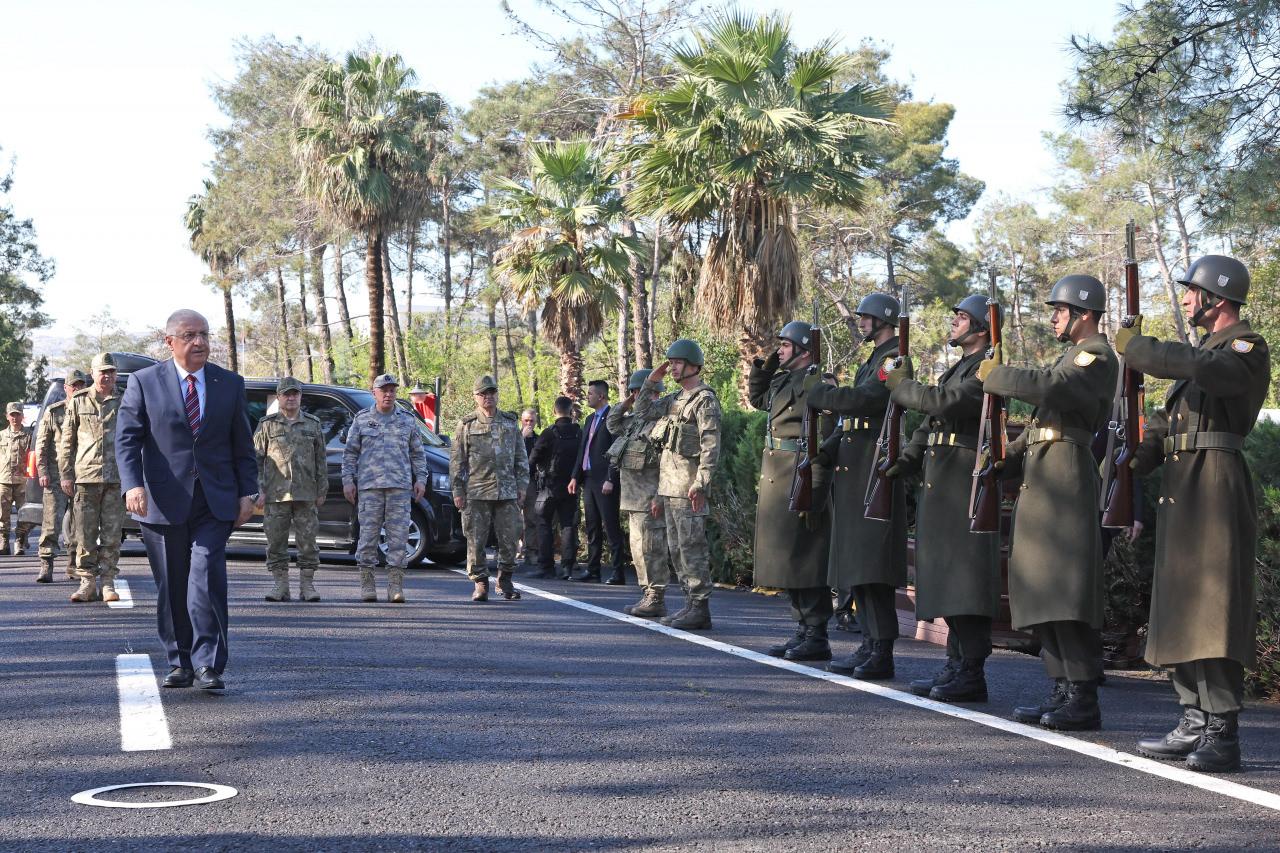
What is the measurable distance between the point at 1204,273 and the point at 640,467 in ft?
21.1

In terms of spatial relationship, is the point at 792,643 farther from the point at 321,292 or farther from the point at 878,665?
the point at 321,292

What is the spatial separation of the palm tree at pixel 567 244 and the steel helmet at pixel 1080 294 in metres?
18.8

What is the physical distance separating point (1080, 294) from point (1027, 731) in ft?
6.49

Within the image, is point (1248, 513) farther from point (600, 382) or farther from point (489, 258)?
point (489, 258)

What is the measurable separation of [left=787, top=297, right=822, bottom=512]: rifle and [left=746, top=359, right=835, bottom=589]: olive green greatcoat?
0.03 metres

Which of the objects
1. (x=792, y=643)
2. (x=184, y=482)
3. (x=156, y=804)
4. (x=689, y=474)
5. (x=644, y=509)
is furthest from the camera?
(x=644, y=509)

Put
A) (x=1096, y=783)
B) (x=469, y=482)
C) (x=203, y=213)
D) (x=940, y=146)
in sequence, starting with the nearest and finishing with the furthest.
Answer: (x=1096, y=783)
(x=469, y=482)
(x=940, y=146)
(x=203, y=213)

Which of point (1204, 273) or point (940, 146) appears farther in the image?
point (940, 146)

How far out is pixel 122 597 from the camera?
1245 centimetres

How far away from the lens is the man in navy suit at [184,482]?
7.67m

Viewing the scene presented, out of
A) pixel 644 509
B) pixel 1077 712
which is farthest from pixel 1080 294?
pixel 644 509

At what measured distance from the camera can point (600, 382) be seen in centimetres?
1614

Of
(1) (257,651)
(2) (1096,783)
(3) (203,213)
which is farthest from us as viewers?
(3) (203,213)

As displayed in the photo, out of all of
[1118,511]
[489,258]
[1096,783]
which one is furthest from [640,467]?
[489,258]
